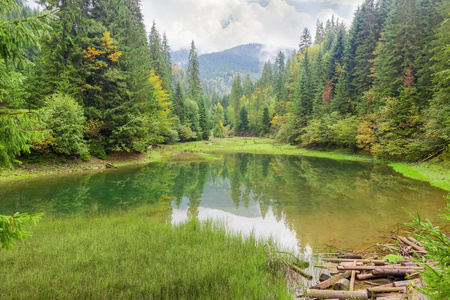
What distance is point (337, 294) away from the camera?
4723 mm

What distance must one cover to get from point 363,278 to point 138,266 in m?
5.60

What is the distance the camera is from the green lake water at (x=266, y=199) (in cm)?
966

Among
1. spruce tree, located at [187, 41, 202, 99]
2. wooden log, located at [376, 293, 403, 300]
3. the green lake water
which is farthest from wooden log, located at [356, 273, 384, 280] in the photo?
spruce tree, located at [187, 41, 202, 99]

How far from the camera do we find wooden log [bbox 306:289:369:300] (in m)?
4.59

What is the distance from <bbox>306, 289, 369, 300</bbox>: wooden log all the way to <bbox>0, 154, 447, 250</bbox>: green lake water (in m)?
2.60

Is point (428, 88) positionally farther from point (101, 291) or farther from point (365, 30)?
point (101, 291)

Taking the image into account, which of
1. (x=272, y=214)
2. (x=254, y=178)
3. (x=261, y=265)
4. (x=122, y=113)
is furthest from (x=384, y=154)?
(x=122, y=113)

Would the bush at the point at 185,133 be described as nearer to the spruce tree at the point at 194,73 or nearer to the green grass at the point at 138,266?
the spruce tree at the point at 194,73

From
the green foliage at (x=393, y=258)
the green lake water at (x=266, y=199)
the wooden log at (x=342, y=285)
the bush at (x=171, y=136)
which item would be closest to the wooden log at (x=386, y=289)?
the wooden log at (x=342, y=285)

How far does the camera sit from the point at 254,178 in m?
22.1

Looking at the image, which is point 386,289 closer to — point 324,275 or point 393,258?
point 324,275

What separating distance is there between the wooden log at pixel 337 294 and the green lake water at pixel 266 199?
8.54ft

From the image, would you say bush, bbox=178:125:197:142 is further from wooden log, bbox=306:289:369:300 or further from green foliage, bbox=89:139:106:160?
wooden log, bbox=306:289:369:300

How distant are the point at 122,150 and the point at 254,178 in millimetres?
17384
